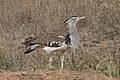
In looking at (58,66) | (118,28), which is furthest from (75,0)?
(58,66)

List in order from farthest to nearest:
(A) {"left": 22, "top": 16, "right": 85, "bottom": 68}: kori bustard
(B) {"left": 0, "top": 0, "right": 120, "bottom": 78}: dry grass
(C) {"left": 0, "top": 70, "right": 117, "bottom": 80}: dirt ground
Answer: (B) {"left": 0, "top": 0, "right": 120, "bottom": 78}: dry grass < (A) {"left": 22, "top": 16, "right": 85, "bottom": 68}: kori bustard < (C) {"left": 0, "top": 70, "right": 117, "bottom": 80}: dirt ground

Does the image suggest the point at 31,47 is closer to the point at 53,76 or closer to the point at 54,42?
the point at 54,42

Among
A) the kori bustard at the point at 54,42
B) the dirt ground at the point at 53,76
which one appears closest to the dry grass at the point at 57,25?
the kori bustard at the point at 54,42

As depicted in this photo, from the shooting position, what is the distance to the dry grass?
9.09 metres

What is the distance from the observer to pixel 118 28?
37.4 ft

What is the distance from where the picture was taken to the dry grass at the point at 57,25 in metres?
9.09

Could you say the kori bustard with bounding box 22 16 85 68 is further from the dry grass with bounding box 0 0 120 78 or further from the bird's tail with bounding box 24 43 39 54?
the dry grass with bounding box 0 0 120 78

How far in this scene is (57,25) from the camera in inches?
460

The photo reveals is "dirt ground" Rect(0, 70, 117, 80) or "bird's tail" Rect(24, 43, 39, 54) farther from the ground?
"bird's tail" Rect(24, 43, 39, 54)

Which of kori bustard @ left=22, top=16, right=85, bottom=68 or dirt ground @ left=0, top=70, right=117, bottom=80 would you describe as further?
kori bustard @ left=22, top=16, right=85, bottom=68

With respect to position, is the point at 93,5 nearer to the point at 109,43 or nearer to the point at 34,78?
the point at 109,43

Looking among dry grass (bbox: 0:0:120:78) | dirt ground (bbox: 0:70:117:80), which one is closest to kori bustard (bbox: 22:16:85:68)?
dry grass (bbox: 0:0:120:78)

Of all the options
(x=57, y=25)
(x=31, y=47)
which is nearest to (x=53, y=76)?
(x=31, y=47)

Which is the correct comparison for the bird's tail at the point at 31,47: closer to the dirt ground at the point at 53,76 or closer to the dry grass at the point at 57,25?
the dry grass at the point at 57,25
